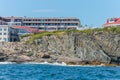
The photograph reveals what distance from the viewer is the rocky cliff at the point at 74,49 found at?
121 metres

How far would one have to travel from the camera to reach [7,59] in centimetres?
12219

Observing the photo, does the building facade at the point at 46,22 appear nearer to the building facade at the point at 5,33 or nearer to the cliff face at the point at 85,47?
the building facade at the point at 5,33

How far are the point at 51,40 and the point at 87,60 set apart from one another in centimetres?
1648

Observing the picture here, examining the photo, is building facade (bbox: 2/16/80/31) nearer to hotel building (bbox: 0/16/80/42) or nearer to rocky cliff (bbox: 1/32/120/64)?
hotel building (bbox: 0/16/80/42)

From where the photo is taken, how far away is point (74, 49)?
124m

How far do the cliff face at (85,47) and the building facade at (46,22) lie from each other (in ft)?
192

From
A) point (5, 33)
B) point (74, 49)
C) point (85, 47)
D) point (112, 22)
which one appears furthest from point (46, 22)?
point (85, 47)

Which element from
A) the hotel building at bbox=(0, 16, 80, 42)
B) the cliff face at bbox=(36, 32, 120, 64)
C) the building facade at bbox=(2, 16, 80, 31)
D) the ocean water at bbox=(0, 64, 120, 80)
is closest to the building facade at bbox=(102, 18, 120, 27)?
the hotel building at bbox=(0, 16, 80, 42)

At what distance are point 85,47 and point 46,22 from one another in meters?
69.6

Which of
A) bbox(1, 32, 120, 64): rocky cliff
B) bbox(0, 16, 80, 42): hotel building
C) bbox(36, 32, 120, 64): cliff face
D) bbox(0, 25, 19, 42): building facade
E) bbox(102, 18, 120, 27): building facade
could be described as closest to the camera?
bbox(1, 32, 120, 64): rocky cliff

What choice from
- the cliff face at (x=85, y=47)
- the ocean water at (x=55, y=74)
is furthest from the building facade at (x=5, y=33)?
the ocean water at (x=55, y=74)

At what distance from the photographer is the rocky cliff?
121312 millimetres

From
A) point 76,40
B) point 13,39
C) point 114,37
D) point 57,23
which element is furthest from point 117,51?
point 57,23

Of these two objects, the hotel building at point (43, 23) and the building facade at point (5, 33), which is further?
the hotel building at point (43, 23)
